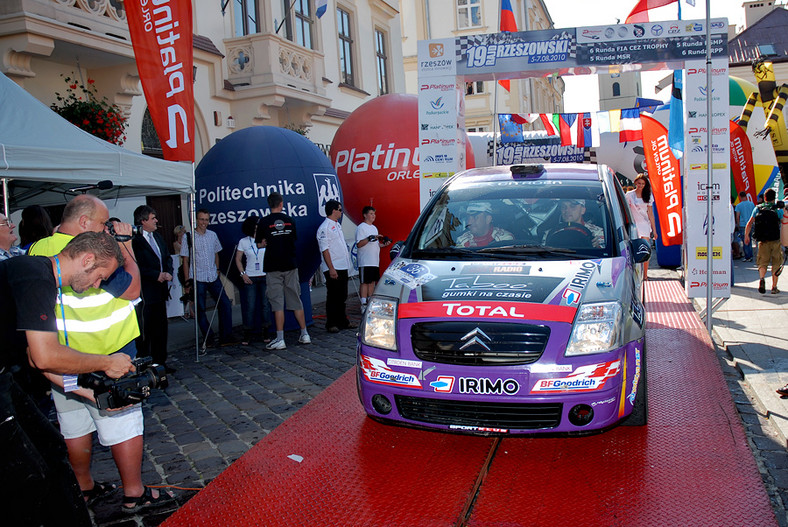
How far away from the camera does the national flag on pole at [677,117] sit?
29.4ft

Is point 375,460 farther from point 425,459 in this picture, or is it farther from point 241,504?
point 241,504

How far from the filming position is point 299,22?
58.9ft

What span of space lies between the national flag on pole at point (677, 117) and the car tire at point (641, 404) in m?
5.53

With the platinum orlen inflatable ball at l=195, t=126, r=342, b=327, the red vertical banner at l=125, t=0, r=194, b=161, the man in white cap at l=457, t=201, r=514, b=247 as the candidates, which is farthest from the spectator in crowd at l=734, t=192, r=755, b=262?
the red vertical banner at l=125, t=0, r=194, b=161

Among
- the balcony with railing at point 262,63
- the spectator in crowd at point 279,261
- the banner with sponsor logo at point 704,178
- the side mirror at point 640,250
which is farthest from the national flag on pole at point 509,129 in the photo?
the side mirror at point 640,250

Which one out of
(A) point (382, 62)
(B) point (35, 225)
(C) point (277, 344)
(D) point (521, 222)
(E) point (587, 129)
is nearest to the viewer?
(D) point (521, 222)

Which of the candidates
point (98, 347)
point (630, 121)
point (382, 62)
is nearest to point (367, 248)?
point (98, 347)

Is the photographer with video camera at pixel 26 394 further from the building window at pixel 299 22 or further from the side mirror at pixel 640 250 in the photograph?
the building window at pixel 299 22

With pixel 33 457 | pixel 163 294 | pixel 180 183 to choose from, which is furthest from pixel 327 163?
pixel 33 457

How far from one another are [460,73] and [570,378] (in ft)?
20.8

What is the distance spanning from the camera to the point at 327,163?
33.4 ft

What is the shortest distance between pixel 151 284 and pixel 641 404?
5000mm

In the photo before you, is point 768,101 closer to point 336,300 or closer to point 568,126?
point 568,126

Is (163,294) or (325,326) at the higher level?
(163,294)
